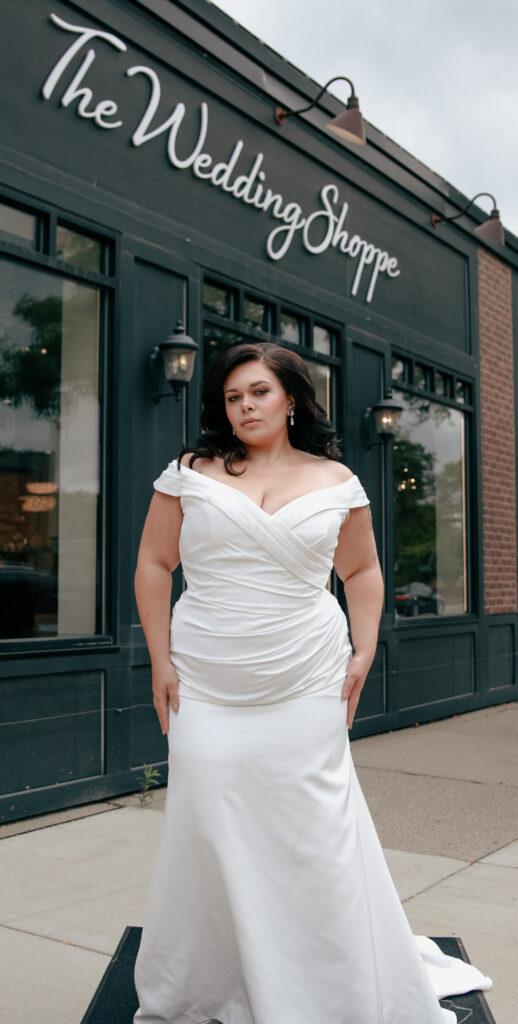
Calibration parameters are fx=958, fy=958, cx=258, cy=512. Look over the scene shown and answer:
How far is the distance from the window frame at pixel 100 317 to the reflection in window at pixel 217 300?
3.31ft

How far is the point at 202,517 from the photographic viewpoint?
268 cm

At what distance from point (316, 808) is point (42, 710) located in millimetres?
3290

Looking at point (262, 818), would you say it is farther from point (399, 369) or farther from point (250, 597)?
point (399, 369)

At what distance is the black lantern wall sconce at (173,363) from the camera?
6211mm

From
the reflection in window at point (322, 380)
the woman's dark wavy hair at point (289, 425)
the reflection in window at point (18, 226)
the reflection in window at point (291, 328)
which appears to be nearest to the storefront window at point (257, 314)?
the reflection in window at point (291, 328)

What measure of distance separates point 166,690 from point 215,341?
15.2 feet

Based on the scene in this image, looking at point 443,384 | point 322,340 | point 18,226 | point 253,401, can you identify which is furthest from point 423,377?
point 253,401

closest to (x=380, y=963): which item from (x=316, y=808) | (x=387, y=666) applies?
(x=316, y=808)

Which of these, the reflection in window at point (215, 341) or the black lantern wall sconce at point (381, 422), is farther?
the black lantern wall sconce at point (381, 422)

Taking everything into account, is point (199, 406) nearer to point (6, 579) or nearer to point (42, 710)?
point (6, 579)

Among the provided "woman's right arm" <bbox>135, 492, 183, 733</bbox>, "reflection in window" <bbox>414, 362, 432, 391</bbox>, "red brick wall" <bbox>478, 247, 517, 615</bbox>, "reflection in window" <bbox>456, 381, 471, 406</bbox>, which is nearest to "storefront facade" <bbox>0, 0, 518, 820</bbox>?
"reflection in window" <bbox>414, 362, 432, 391</bbox>

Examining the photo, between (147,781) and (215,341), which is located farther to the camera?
(215,341)

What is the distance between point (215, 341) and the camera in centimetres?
705

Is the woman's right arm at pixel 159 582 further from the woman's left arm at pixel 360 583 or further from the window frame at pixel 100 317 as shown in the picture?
the window frame at pixel 100 317
